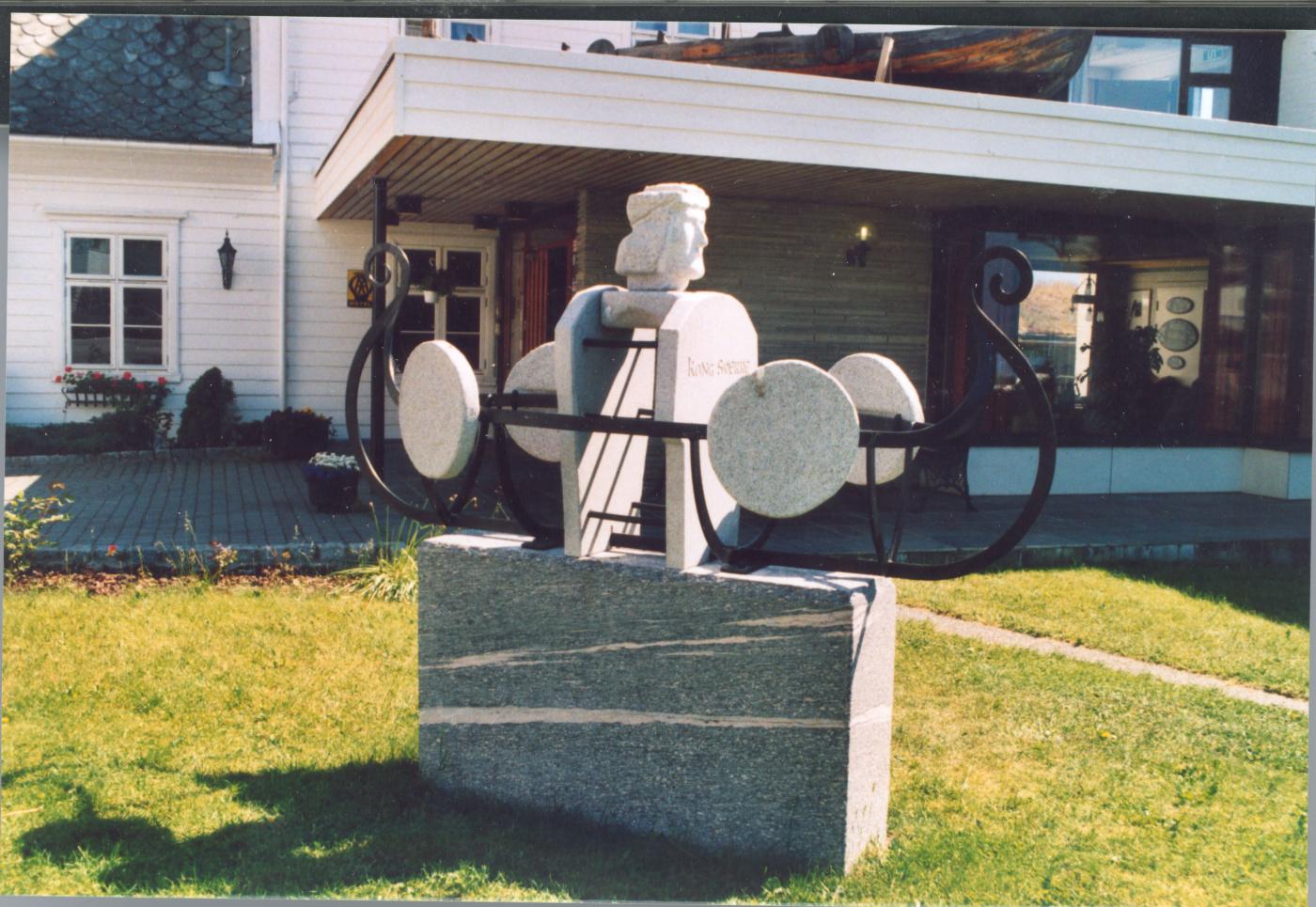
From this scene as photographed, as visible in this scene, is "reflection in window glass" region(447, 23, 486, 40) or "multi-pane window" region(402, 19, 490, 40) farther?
"reflection in window glass" region(447, 23, 486, 40)

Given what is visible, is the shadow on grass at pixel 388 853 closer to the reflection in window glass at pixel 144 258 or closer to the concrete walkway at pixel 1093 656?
the concrete walkway at pixel 1093 656

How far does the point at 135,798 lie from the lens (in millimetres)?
3830

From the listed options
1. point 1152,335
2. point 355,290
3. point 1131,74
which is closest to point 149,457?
point 355,290

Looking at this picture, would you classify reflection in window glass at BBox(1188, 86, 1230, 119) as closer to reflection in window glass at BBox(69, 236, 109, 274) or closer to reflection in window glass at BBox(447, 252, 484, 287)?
reflection in window glass at BBox(447, 252, 484, 287)

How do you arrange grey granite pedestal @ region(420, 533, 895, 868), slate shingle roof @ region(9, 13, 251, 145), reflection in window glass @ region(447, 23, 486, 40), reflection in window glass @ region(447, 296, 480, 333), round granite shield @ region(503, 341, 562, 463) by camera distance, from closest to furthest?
1. grey granite pedestal @ region(420, 533, 895, 868)
2. round granite shield @ region(503, 341, 562, 463)
3. slate shingle roof @ region(9, 13, 251, 145)
4. reflection in window glass @ region(447, 23, 486, 40)
5. reflection in window glass @ region(447, 296, 480, 333)

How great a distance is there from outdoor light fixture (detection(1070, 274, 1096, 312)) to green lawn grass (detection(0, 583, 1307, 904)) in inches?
237

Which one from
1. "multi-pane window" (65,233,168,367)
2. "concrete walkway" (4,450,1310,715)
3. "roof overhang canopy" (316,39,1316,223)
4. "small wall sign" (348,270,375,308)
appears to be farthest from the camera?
"small wall sign" (348,270,375,308)

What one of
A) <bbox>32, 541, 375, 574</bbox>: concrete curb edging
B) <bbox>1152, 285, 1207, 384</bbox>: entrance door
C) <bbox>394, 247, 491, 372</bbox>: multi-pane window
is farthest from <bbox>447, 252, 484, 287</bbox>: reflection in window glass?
<bbox>1152, 285, 1207, 384</bbox>: entrance door

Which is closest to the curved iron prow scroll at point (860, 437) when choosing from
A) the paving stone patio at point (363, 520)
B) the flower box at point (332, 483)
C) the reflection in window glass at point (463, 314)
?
the paving stone patio at point (363, 520)

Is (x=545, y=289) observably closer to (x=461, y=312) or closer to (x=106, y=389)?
(x=461, y=312)

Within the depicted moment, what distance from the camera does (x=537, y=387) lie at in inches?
167

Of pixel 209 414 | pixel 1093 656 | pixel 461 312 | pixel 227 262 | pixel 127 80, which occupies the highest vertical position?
pixel 127 80

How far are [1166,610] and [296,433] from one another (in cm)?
757

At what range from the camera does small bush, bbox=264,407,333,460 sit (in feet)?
35.2
